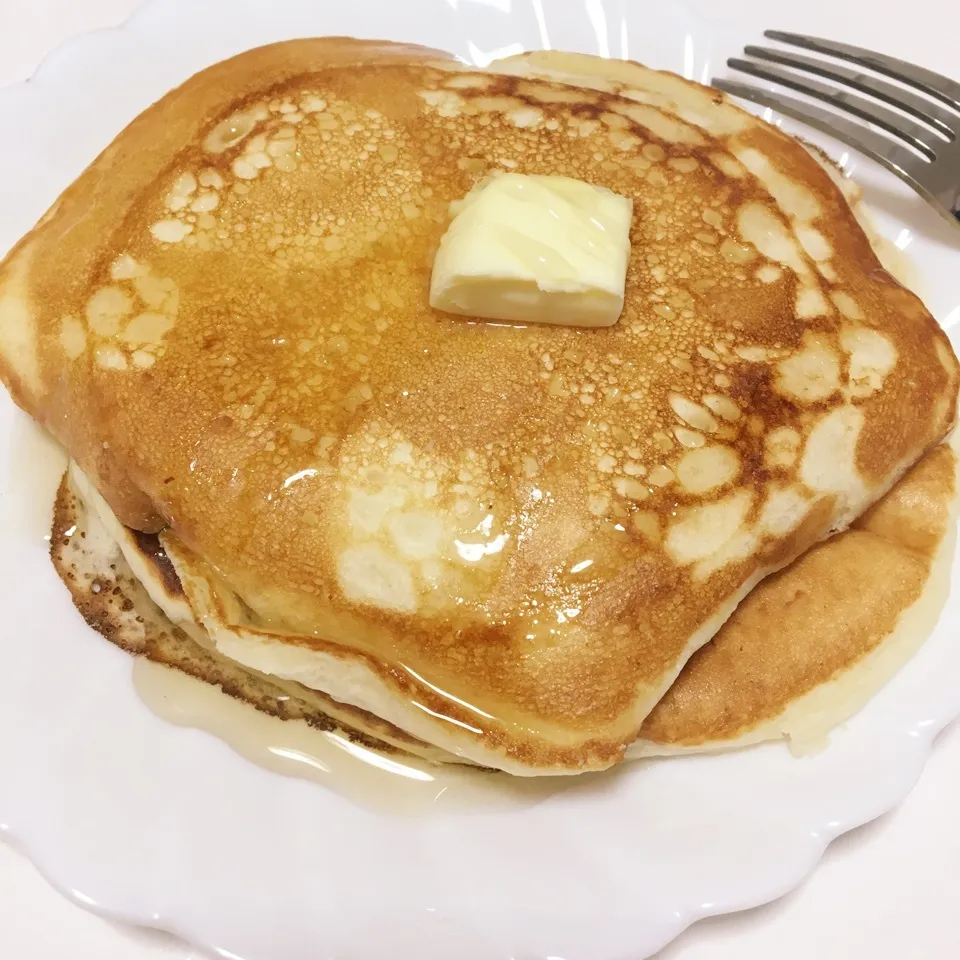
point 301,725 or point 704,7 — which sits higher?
point 704,7

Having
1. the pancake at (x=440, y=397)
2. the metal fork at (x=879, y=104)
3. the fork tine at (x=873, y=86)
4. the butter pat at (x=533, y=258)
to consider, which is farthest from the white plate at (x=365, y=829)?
the fork tine at (x=873, y=86)

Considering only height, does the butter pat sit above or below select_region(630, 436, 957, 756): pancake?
above

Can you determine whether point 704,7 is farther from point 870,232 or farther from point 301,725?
point 301,725

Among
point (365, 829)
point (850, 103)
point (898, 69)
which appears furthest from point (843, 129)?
point (365, 829)

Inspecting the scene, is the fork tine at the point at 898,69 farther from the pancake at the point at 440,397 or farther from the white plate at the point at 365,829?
the white plate at the point at 365,829

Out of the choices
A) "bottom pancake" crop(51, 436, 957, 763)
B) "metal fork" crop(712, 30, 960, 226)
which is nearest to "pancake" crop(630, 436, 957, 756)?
"bottom pancake" crop(51, 436, 957, 763)

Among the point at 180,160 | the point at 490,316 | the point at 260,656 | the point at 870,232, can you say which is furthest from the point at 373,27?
the point at 260,656

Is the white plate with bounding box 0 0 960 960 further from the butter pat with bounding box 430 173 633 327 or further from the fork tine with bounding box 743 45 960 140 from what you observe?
the fork tine with bounding box 743 45 960 140
